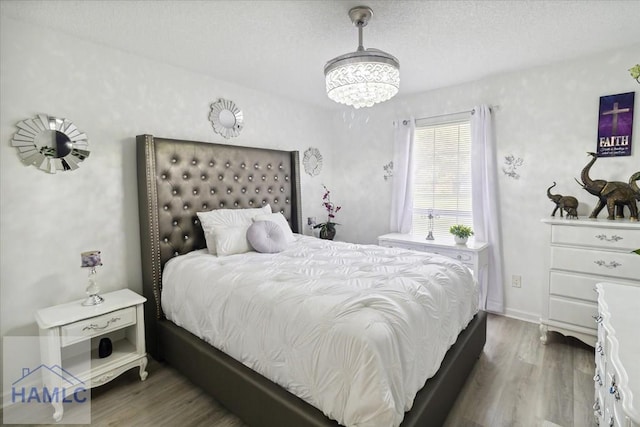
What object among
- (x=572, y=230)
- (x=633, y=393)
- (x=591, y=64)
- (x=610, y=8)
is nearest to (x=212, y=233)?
(x=633, y=393)

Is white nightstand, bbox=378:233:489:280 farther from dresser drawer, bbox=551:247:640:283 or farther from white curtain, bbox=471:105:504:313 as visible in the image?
dresser drawer, bbox=551:247:640:283

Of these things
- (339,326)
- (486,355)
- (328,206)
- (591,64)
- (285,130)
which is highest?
(591,64)

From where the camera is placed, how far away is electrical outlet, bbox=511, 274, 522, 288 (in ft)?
10.1

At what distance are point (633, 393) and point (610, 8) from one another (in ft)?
7.53

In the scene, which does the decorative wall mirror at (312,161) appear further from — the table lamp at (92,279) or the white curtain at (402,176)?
the table lamp at (92,279)

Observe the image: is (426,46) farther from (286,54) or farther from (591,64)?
(591,64)

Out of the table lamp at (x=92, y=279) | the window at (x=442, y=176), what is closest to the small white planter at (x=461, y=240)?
the window at (x=442, y=176)

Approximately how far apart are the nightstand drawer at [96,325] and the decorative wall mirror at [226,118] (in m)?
1.82

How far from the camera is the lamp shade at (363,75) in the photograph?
1.85 metres

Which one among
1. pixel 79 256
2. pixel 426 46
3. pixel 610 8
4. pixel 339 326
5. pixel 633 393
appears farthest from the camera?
pixel 426 46

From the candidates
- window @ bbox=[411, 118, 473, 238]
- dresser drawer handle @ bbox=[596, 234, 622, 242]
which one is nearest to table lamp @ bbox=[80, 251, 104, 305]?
window @ bbox=[411, 118, 473, 238]

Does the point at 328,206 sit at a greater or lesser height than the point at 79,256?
greater

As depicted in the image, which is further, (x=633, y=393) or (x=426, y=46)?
(x=426, y=46)

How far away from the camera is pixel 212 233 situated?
260 centimetres
